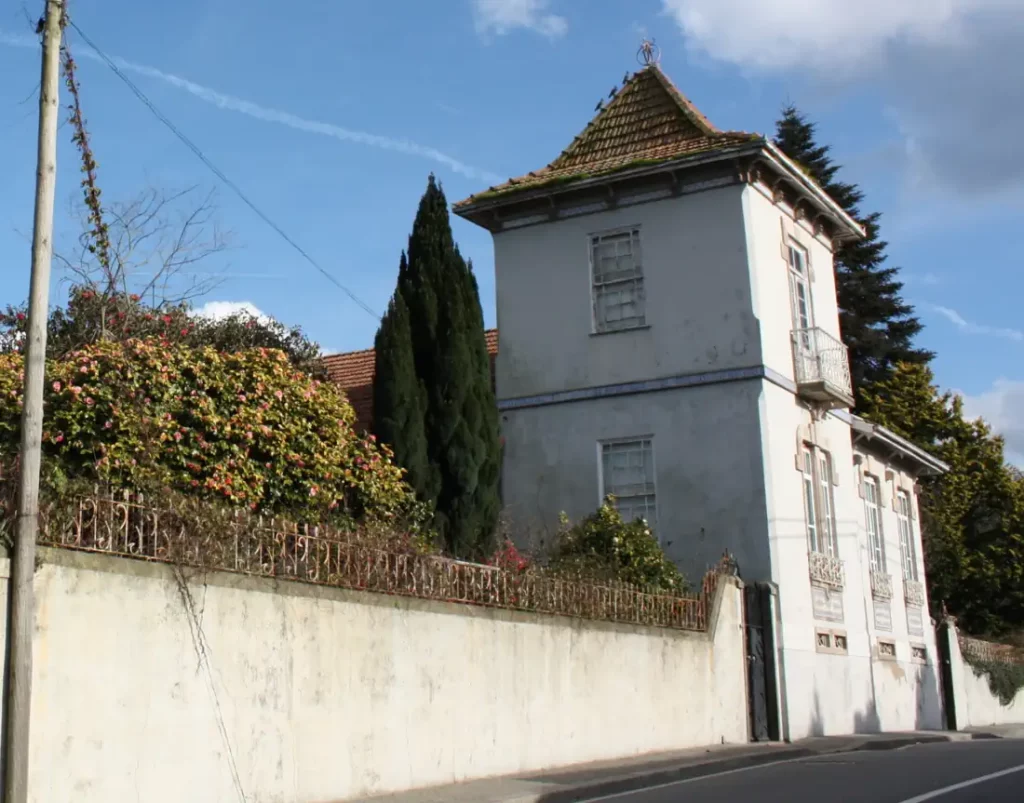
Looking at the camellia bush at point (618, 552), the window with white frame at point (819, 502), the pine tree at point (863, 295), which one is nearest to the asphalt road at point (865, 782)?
the camellia bush at point (618, 552)

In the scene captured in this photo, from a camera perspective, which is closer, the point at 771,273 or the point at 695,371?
the point at 695,371

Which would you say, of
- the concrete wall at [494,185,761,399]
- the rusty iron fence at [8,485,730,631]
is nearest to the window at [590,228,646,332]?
the concrete wall at [494,185,761,399]

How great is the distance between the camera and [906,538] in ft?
97.2

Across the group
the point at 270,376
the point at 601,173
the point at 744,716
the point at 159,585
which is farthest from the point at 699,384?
the point at 159,585

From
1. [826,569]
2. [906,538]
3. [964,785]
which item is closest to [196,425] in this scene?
[964,785]

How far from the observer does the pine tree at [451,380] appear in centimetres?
1952

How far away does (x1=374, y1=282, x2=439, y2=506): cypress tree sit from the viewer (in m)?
19.1

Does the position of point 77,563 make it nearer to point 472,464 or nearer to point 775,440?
point 472,464

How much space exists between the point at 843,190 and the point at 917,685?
84.8 feet

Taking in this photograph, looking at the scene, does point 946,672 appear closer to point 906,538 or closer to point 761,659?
point 906,538

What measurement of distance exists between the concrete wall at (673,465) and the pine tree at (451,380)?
2731mm

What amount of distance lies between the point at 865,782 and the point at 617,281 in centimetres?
1143

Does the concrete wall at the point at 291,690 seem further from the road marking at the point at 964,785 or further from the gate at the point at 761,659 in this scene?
the road marking at the point at 964,785

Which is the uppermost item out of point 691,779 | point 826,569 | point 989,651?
point 826,569
